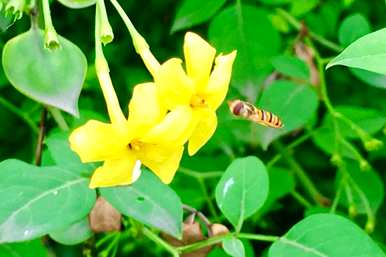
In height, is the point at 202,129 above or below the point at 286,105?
above

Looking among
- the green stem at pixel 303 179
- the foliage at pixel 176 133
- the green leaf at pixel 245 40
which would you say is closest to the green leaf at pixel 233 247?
the foliage at pixel 176 133

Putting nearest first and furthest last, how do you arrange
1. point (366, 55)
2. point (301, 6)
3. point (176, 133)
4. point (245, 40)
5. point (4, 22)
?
point (366, 55), point (176, 133), point (4, 22), point (245, 40), point (301, 6)

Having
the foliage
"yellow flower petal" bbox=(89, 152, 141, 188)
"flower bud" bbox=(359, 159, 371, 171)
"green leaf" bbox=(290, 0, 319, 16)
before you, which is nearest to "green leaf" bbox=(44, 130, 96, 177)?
the foliage

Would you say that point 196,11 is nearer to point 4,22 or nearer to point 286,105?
point 286,105

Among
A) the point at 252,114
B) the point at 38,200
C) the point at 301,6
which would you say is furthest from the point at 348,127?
the point at 38,200

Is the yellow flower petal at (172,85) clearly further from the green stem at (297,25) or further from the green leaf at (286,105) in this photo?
the green stem at (297,25)

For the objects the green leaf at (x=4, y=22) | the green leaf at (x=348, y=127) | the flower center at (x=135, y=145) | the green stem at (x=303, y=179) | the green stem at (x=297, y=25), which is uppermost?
the green leaf at (x=4, y=22)
